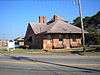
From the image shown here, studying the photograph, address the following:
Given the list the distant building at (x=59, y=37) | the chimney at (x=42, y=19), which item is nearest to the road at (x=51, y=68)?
the distant building at (x=59, y=37)

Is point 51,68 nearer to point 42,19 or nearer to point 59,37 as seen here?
point 59,37

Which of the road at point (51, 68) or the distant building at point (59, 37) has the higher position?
the distant building at point (59, 37)

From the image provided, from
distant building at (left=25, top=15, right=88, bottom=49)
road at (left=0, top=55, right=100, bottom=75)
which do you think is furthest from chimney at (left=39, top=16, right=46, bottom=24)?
road at (left=0, top=55, right=100, bottom=75)

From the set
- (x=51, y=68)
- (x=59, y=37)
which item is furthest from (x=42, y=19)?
(x=51, y=68)

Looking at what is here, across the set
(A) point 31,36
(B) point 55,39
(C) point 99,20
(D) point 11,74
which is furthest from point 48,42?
(D) point 11,74

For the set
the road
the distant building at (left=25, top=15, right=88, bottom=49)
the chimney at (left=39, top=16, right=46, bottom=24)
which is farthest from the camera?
the chimney at (left=39, top=16, right=46, bottom=24)

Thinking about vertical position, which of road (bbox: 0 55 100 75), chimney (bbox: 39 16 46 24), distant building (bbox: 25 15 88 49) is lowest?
road (bbox: 0 55 100 75)

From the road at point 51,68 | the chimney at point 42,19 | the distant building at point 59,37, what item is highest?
the chimney at point 42,19

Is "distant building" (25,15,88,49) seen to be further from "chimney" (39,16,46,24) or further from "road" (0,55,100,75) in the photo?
"road" (0,55,100,75)

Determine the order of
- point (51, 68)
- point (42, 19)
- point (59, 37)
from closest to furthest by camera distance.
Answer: point (51, 68), point (59, 37), point (42, 19)

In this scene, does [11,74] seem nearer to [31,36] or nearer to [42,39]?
[42,39]

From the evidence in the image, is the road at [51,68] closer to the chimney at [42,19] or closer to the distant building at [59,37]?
the distant building at [59,37]

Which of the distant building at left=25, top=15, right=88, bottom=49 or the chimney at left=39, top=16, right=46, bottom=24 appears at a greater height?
the chimney at left=39, top=16, right=46, bottom=24

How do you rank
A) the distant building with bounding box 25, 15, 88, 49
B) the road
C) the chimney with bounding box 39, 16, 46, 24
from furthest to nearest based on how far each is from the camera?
the chimney with bounding box 39, 16, 46, 24 → the distant building with bounding box 25, 15, 88, 49 → the road
